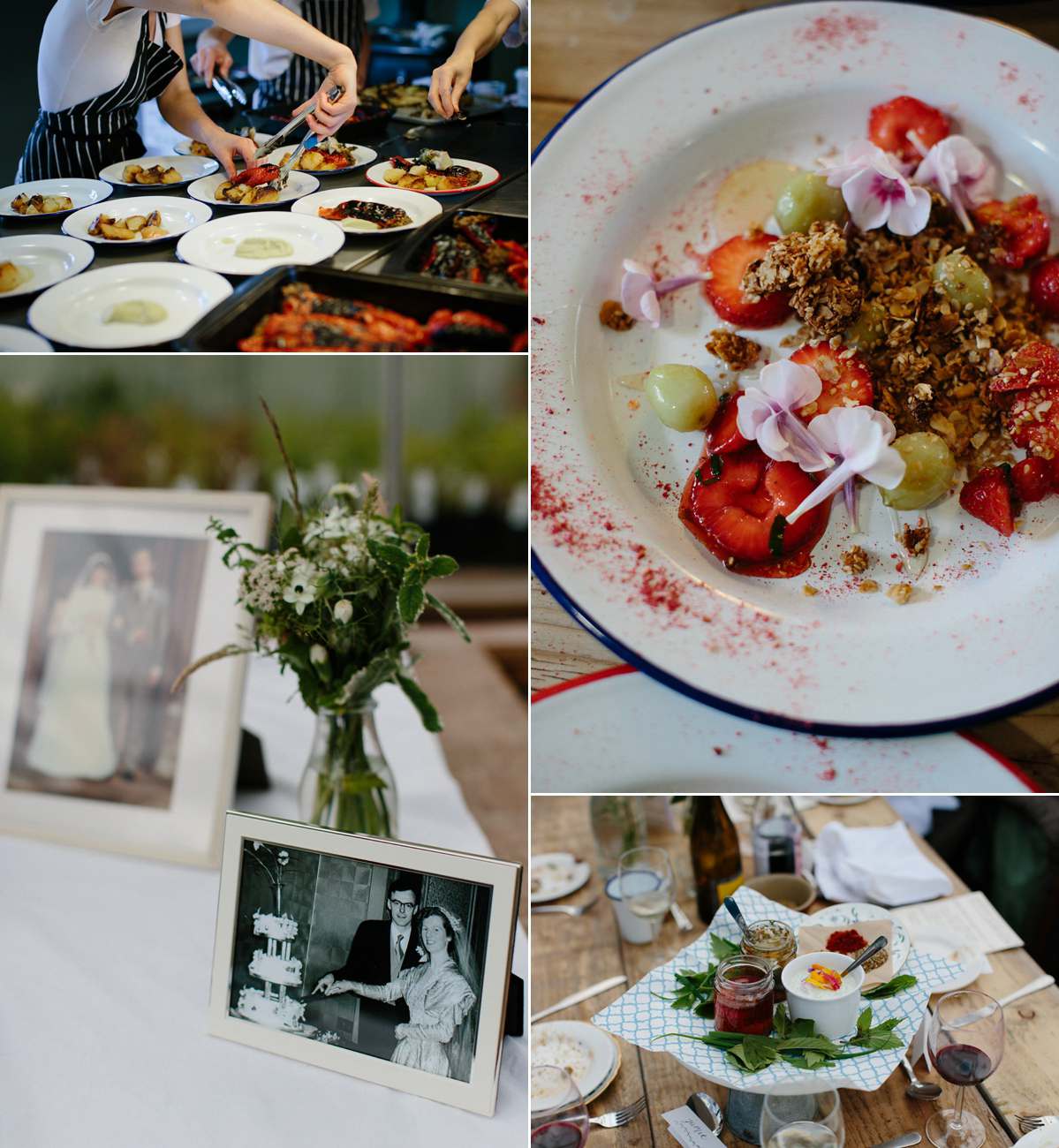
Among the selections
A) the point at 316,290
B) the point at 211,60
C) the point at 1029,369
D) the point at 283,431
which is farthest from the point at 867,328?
the point at 283,431

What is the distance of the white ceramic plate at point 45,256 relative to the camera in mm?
694

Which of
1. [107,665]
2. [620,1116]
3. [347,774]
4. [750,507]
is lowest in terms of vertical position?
[620,1116]

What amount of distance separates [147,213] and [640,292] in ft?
1.60

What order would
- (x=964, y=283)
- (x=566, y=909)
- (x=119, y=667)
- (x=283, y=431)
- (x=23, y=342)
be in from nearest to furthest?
(x=23, y=342) < (x=964, y=283) < (x=119, y=667) < (x=566, y=909) < (x=283, y=431)

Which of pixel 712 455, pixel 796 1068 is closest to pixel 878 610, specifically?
pixel 712 455

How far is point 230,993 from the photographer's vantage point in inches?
29.8

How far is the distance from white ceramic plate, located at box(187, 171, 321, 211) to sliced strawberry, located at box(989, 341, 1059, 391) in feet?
2.38

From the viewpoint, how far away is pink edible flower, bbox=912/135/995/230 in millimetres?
895

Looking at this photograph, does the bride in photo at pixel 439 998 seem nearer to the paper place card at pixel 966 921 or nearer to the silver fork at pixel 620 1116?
the silver fork at pixel 620 1116

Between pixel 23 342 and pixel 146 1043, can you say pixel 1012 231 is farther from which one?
pixel 146 1043

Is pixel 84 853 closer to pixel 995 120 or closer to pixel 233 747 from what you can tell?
pixel 233 747

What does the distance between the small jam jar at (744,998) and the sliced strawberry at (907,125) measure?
2.94 feet

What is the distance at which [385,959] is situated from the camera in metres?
0.71

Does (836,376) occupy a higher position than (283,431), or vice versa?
(283,431)
